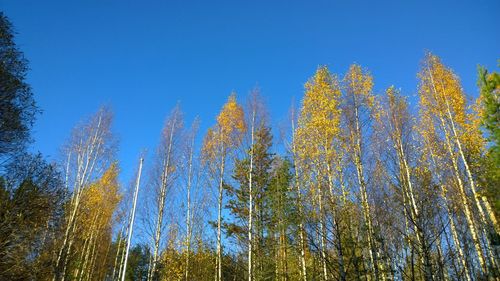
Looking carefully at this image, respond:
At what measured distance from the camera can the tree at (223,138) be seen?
44.9 feet

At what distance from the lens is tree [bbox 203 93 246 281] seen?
1367 centimetres

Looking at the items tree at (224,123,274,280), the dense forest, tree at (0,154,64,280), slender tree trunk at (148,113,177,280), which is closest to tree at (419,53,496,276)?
the dense forest

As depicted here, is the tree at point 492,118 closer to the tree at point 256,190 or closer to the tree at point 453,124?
the tree at point 453,124

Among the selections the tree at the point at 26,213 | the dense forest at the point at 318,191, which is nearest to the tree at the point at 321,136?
the dense forest at the point at 318,191

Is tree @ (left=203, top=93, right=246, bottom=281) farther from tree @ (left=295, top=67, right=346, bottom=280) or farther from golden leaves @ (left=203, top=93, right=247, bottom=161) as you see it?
tree @ (left=295, top=67, right=346, bottom=280)

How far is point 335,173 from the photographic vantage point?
10.1 meters

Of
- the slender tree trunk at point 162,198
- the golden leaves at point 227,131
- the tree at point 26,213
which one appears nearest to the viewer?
the tree at point 26,213

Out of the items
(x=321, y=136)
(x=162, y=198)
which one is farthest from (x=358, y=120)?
(x=162, y=198)

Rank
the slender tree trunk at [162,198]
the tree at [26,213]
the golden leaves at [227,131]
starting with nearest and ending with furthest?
1. the tree at [26,213]
2. the slender tree trunk at [162,198]
3. the golden leaves at [227,131]

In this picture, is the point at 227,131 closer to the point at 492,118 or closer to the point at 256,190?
the point at 256,190

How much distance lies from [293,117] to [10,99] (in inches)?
439

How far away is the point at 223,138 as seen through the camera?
46.8 ft

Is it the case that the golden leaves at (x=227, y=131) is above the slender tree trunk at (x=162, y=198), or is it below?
above

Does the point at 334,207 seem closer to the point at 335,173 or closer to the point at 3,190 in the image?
the point at 335,173
